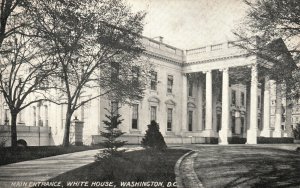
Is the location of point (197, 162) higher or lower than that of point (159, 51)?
lower

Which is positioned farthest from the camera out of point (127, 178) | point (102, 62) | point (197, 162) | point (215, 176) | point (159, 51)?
point (159, 51)

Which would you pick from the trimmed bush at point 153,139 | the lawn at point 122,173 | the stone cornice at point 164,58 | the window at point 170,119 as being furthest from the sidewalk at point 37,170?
the window at point 170,119

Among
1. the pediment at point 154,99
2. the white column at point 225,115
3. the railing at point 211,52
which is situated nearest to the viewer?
the white column at point 225,115

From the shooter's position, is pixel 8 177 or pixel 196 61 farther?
pixel 196 61

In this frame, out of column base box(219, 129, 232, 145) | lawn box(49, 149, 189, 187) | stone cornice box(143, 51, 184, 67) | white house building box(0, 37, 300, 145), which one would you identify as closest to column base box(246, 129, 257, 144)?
white house building box(0, 37, 300, 145)

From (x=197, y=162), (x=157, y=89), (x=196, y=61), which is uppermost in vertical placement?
(x=196, y=61)

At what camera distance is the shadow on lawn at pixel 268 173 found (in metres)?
9.56

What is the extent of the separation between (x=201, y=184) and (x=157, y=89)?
23.9 meters

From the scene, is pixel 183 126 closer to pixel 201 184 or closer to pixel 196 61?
pixel 196 61

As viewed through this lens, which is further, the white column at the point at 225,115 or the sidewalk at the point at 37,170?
the white column at the point at 225,115

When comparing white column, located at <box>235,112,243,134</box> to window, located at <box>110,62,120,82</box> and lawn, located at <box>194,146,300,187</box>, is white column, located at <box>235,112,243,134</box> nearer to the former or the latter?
window, located at <box>110,62,120,82</box>

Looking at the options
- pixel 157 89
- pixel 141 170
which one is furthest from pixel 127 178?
pixel 157 89

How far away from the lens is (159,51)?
33125 mm

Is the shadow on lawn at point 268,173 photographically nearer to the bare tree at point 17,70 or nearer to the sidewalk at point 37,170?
the sidewalk at point 37,170
